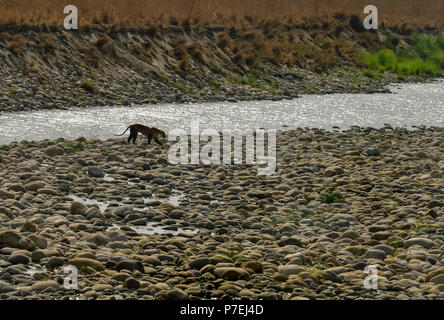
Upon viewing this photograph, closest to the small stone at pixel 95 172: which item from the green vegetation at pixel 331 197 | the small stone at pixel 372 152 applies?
the green vegetation at pixel 331 197

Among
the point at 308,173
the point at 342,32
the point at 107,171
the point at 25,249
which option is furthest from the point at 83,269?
the point at 342,32

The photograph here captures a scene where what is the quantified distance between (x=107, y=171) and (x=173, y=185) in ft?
4.71

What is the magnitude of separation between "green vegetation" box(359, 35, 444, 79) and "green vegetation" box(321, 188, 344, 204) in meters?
24.6

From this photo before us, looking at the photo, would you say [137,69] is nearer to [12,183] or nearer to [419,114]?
[419,114]

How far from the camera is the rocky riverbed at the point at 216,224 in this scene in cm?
768

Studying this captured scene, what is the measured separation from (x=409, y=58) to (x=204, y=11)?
1157 cm

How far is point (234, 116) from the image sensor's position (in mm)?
23000

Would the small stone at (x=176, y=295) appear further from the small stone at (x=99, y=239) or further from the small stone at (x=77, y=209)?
the small stone at (x=77, y=209)

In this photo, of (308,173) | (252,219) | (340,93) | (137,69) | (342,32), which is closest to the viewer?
(252,219)

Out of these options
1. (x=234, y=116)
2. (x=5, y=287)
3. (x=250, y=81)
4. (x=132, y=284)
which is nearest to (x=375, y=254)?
(x=132, y=284)

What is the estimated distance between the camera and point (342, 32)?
41.0 m

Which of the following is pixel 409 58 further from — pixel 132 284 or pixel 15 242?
pixel 132 284

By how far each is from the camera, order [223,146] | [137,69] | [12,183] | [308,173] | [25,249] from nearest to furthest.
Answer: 1. [25,249]
2. [12,183]
3. [308,173]
4. [223,146]
5. [137,69]

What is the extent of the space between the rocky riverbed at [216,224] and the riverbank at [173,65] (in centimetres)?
843
